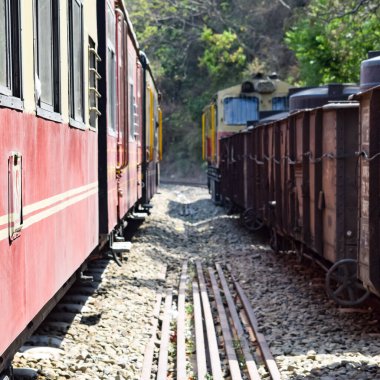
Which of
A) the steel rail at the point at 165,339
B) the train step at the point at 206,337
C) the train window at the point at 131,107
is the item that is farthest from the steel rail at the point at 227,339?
the train window at the point at 131,107

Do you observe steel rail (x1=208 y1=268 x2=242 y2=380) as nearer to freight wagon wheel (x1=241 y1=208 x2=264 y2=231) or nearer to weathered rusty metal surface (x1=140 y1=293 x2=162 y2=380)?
weathered rusty metal surface (x1=140 y1=293 x2=162 y2=380)

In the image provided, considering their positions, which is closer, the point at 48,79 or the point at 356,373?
the point at 48,79

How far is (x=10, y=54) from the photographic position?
373 centimetres

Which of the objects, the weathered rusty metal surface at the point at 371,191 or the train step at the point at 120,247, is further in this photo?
the train step at the point at 120,247

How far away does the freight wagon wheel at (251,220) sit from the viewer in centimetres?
1712

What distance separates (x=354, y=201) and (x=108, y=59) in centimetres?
286

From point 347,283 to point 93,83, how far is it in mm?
3214

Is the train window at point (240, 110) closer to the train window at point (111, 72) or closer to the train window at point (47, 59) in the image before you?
the train window at point (111, 72)

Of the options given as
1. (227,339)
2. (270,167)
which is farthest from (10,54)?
(270,167)

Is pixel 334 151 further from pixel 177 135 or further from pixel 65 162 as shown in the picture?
pixel 177 135

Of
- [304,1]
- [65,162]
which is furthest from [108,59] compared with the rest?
[304,1]

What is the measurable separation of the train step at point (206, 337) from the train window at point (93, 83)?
211 centimetres

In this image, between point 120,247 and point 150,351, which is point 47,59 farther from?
point 120,247

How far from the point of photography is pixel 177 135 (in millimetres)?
53812
